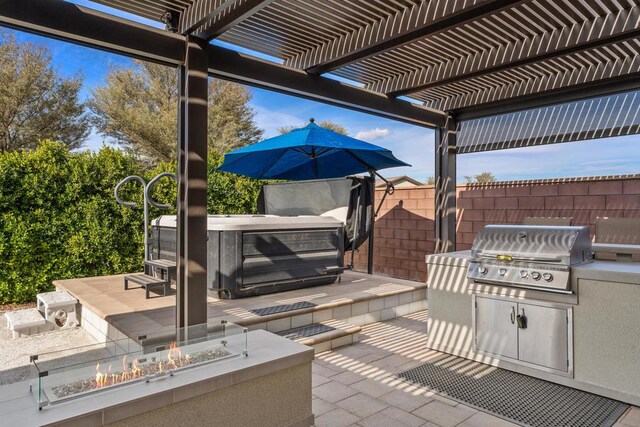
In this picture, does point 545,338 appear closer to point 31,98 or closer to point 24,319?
point 24,319

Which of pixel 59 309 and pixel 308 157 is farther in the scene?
pixel 308 157

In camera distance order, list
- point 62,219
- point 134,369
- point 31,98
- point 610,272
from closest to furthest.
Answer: point 134,369 < point 610,272 < point 62,219 < point 31,98

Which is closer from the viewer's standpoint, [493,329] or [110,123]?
[493,329]

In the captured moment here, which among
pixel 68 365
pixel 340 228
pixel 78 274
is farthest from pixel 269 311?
pixel 78 274

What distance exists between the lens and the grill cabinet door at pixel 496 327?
11.2ft

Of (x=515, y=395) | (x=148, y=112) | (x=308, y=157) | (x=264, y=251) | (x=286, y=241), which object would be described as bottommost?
(x=515, y=395)

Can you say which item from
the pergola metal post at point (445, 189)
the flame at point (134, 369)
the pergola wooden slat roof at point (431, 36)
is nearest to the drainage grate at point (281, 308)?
the flame at point (134, 369)

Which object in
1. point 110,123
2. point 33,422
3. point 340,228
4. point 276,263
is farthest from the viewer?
point 110,123

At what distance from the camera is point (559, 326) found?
3135 millimetres

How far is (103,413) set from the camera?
66.4 inches

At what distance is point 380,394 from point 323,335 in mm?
1018

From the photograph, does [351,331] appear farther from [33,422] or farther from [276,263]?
[33,422]

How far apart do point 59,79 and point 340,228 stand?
1373cm

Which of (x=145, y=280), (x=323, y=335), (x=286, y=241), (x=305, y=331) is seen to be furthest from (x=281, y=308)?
(x=145, y=280)
